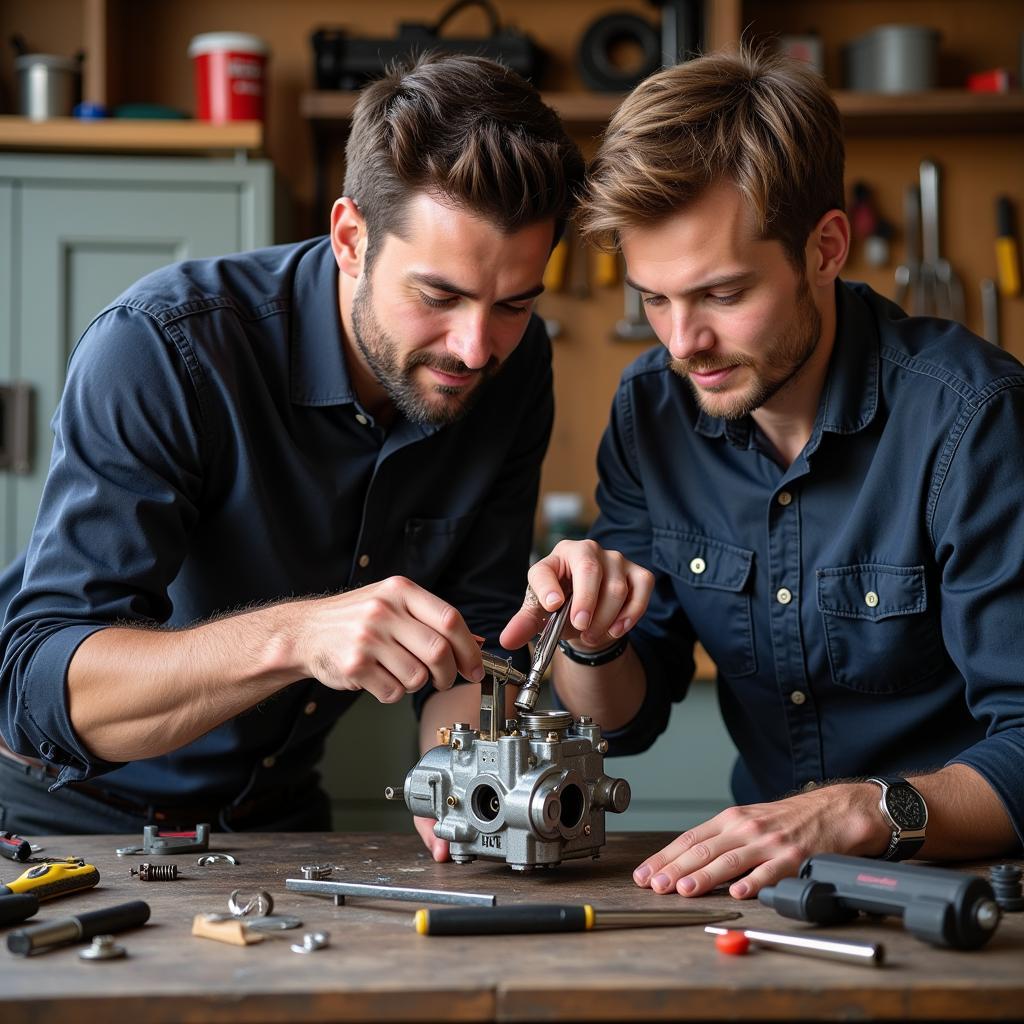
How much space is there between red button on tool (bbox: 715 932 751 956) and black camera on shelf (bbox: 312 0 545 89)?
8.83 feet

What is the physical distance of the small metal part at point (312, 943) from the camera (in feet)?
3.64

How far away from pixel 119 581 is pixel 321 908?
54 cm

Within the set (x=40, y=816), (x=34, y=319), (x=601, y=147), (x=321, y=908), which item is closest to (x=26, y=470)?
(x=34, y=319)

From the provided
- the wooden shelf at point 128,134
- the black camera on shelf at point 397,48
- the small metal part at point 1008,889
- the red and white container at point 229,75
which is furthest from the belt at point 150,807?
the black camera on shelf at point 397,48

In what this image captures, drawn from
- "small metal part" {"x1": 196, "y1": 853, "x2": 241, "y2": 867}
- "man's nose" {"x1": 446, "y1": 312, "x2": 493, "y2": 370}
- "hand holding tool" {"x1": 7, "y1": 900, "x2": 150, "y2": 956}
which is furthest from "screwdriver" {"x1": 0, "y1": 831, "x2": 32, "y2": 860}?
"man's nose" {"x1": 446, "y1": 312, "x2": 493, "y2": 370}

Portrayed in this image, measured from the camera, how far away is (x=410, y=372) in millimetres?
1772

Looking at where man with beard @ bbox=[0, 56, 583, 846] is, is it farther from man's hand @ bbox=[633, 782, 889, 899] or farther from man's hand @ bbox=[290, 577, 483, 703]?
man's hand @ bbox=[633, 782, 889, 899]

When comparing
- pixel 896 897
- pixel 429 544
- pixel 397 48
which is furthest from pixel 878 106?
pixel 896 897

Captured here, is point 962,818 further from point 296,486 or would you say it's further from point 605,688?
point 296,486

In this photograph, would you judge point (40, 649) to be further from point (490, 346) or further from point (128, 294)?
point (490, 346)

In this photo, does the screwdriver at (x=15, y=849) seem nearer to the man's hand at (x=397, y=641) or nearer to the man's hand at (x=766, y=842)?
the man's hand at (x=397, y=641)

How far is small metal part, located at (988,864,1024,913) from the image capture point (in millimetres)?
1249

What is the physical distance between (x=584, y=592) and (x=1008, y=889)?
0.58m

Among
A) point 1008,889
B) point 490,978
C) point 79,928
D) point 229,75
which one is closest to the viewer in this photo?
point 490,978
